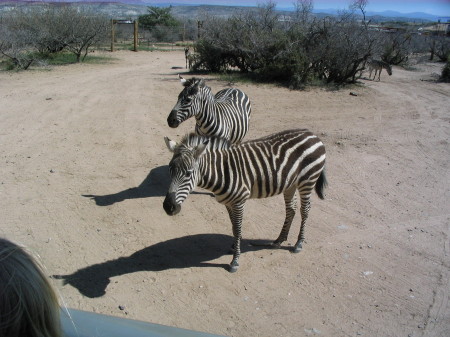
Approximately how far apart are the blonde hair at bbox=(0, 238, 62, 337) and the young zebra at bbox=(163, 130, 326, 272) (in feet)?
8.90

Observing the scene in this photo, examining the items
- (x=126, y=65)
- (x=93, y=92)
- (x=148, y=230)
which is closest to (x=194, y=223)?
(x=148, y=230)

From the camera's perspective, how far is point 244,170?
4449mm

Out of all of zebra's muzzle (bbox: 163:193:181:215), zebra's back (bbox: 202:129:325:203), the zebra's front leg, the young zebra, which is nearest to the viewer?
zebra's muzzle (bbox: 163:193:181:215)

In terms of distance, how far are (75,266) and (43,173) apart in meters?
2.86

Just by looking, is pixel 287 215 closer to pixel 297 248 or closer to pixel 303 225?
pixel 303 225

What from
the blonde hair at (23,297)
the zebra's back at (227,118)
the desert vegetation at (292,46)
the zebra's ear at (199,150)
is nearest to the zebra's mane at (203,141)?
the zebra's ear at (199,150)

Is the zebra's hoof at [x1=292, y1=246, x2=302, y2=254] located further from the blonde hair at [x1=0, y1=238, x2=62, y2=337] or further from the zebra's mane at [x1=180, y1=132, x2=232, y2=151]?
the blonde hair at [x1=0, y1=238, x2=62, y2=337]

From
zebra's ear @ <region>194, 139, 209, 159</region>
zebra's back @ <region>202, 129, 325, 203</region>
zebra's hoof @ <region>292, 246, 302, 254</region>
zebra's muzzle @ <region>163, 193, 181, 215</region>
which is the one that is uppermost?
zebra's ear @ <region>194, 139, 209, 159</region>

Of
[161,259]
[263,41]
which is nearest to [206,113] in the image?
[161,259]

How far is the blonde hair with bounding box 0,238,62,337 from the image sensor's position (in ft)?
3.62

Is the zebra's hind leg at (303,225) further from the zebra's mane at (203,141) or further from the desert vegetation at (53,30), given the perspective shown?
the desert vegetation at (53,30)

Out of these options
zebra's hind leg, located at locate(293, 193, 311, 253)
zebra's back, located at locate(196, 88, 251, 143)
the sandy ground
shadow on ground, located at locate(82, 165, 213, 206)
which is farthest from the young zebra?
shadow on ground, located at locate(82, 165, 213, 206)

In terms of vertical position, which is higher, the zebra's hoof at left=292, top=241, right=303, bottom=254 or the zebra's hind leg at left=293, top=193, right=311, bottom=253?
the zebra's hind leg at left=293, top=193, right=311, bottom=253

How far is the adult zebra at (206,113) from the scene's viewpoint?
6242 millimetres
